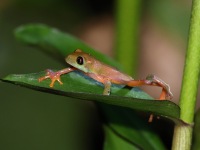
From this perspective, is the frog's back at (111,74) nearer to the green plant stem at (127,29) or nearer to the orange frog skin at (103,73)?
the orange frog skin at (103,73)

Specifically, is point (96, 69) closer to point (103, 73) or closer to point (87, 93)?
point (103, 73)

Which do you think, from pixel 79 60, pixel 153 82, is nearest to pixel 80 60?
pixel 79 60

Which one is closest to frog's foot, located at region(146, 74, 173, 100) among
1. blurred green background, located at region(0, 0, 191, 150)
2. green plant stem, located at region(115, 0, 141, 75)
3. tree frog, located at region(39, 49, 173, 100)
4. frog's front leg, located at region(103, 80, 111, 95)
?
tree frog, located at region(39, 49, 173, 100)

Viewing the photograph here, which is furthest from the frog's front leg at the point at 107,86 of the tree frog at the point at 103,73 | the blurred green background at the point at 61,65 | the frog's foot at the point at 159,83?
the blurred green background at the point at 61,65

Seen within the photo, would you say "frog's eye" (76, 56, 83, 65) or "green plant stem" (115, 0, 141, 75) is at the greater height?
"green plant stem" (115, 0, 141, 75)

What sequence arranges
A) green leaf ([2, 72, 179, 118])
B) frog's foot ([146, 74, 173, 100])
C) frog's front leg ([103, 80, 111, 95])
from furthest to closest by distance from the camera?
1. frog's foot ([146, 74, 173, 100])
2. frog's front leg ([103, 80, 111, 95])
3. green leaf ([2, 72, 179, 118])

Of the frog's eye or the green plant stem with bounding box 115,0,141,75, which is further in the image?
the green plant stem with bounding box 115,0,141,75

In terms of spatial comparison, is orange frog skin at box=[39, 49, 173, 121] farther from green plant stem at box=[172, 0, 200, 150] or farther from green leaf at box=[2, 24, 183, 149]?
green plant stem at box=[172, 0, 200, 150]
